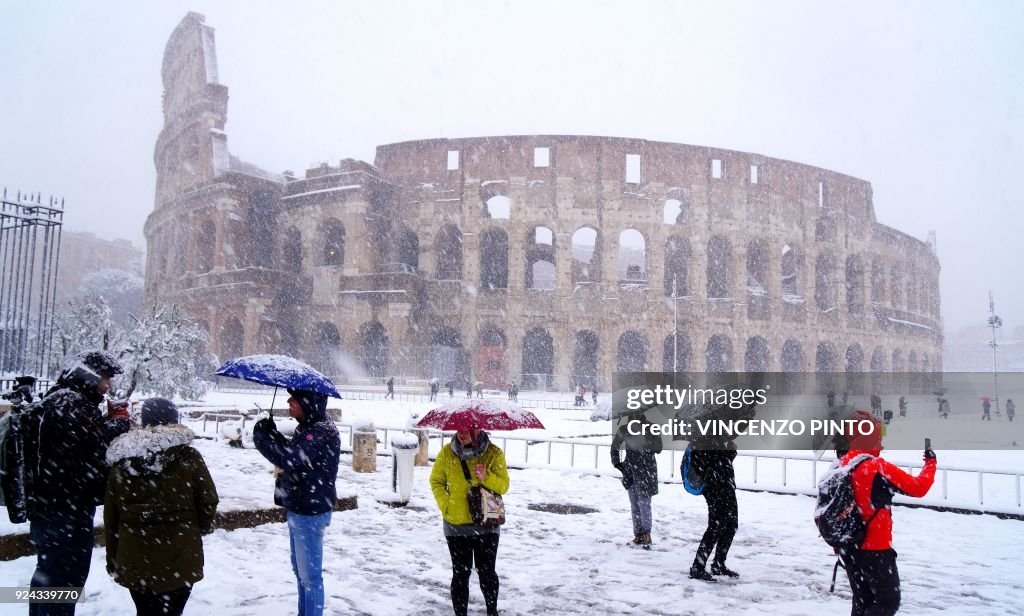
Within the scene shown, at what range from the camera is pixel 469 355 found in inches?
1348

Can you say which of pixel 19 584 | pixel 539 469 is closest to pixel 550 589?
pixel 19 584

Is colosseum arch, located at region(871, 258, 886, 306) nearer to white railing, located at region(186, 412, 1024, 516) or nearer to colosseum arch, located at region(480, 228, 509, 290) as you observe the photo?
colosseum arch, located at region(480, 228, 509, 290)

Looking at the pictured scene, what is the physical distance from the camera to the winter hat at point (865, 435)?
369 centimetres

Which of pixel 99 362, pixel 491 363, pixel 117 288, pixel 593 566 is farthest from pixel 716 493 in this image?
pixel 117 288

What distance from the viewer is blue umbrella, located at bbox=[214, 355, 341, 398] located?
394cm

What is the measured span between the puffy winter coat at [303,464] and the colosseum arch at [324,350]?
31982 millimetres

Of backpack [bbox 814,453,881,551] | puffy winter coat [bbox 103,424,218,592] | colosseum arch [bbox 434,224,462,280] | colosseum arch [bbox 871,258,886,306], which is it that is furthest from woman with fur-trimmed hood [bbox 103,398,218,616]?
colosseum arch [bbox 871,258,886,306]

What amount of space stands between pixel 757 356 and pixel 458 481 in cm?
3646

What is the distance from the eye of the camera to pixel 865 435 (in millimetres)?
3689

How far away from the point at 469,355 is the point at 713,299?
12995mm

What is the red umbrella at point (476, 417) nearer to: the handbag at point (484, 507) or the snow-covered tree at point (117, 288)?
the handbag at point (484, 507)

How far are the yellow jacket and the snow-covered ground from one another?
42.9 inches

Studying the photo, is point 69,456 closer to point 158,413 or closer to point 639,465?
point 158,413

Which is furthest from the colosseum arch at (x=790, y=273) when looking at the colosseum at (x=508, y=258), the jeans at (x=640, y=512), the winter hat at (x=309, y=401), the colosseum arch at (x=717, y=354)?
the winter hat at (x=309, y=401)
